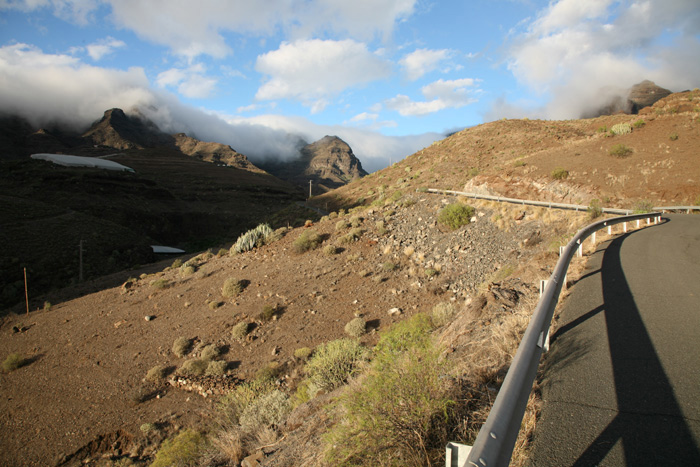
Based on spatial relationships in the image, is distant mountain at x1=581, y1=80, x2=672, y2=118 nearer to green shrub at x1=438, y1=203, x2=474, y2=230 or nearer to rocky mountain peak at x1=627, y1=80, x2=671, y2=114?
rocky mountain peak at x1=627, y1=80, x2=671, y2=114

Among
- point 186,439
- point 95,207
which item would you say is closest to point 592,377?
point 186,439

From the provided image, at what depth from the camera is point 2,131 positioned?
12662cm

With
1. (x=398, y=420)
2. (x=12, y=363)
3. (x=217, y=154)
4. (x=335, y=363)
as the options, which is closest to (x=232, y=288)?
(x=335, y=363)

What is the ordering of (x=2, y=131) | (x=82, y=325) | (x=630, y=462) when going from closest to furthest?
(x=630, y=462), (x=82, y=325), (x=2, y=131)

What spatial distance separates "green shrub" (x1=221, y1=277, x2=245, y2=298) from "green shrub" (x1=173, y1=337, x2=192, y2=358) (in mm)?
2908

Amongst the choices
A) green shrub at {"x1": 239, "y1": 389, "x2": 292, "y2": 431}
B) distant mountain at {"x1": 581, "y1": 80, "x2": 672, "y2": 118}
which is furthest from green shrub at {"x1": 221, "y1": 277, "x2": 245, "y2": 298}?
distant mountain at {"x1": 581, "y1": 80, "x2": 672, "y2": 118}

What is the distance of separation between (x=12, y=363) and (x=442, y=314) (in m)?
16.0

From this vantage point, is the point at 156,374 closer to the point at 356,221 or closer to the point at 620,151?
the point at 356,221

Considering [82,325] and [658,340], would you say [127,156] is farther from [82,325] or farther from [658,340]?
[658,340]

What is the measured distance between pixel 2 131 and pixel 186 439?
172 meters

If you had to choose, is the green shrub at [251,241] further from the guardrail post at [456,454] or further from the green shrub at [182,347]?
the guardrail post at [456,454]

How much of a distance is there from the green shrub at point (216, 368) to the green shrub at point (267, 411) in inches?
109

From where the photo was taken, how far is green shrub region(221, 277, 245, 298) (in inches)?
611

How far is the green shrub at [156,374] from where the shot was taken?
11.4 metres
